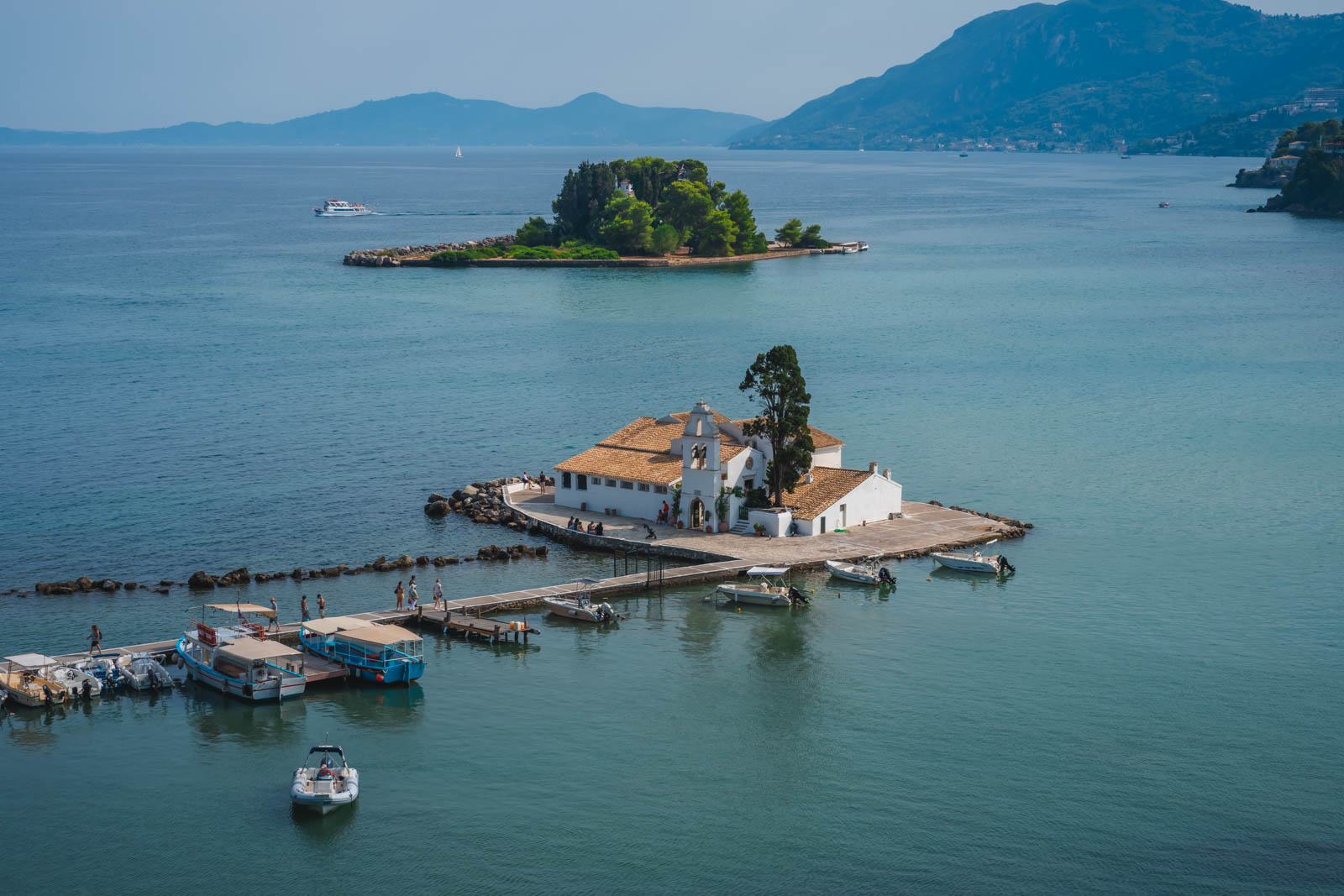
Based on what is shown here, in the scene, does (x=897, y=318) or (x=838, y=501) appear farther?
(x=897, y=318)

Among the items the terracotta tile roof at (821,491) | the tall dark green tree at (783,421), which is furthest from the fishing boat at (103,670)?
the terracotta tile roof at (821,491)

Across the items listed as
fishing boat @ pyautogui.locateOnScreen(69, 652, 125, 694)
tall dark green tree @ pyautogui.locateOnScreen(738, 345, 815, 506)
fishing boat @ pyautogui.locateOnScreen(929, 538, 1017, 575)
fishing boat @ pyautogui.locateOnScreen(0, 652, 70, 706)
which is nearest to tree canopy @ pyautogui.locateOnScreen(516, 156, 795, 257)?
tall dark green tree @ pyautogui.locateOnScreen(738, 345, 815, 506)

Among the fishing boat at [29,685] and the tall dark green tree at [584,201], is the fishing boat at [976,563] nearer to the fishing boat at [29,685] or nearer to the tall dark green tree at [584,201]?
the fishing boat at [29,685]

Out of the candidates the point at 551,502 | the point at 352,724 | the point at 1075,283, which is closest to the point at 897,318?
the point at 1075,283

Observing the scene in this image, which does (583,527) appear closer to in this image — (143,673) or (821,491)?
(821,491)

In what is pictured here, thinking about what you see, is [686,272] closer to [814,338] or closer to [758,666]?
[814,338]

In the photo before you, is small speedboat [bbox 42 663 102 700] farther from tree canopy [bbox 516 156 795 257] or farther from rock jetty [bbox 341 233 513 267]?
tree canopy [bbox 516 156 795 257]

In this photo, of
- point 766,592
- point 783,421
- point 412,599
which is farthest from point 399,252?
point 766,592
